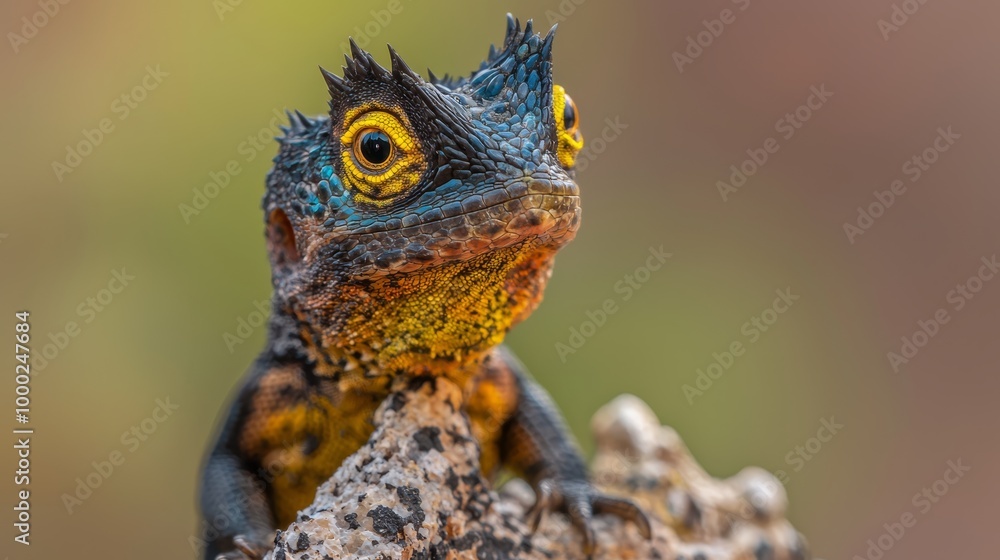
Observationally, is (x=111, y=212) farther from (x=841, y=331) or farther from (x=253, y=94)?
(x=841, y=331)

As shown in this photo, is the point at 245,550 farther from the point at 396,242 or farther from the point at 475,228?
the point at 475,228

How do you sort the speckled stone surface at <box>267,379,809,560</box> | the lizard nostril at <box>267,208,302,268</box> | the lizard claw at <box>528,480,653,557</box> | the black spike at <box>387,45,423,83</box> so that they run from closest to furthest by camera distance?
the speckled stone surface at <box>267,379,809,560</box> → the black spike at <box>387,45,423,83</box> → the lizard nostril at <box>267,208,302,268</box> → the lizard claw at <box>528,480,653,557</box>

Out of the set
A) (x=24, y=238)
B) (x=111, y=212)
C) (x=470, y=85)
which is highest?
(x=470, y=85)

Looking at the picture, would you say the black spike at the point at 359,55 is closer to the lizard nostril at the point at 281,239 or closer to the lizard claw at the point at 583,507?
the lizard nostril at the point at 281,239

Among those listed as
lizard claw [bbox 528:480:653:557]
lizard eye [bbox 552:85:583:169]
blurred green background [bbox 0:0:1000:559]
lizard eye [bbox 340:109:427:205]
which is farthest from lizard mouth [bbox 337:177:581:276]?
blurred green background [bbox 0:0:1000:559]

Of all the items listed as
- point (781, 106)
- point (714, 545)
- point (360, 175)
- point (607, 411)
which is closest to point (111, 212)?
point (607, 411)

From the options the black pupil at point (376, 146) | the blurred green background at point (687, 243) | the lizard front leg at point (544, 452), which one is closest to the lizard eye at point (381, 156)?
the black pupil at point (376, 146)

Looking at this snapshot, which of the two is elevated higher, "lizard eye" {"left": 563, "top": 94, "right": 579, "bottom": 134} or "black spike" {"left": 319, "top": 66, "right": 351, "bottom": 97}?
"lizard eye" {"left": 563, "top": 94, "right": 579, "bottom": 134}

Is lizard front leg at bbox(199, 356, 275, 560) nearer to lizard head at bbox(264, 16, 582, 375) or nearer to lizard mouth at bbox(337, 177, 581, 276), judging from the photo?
lizard head at bbox(264, 16, 582, 375)
